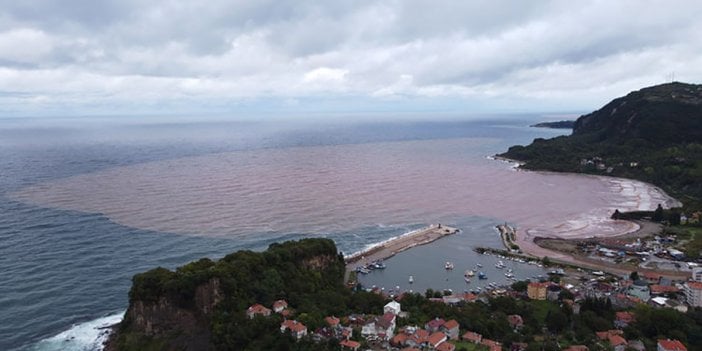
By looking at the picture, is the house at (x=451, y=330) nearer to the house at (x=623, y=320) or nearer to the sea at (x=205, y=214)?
the house at (x=623, y=320)

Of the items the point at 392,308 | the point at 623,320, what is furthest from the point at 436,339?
the point at 623,320

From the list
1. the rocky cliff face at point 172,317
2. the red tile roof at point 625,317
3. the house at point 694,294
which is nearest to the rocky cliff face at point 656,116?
the house at point 694,294

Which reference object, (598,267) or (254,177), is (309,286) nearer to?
→ (598,267)

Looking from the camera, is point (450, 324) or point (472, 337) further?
point (450, 324)

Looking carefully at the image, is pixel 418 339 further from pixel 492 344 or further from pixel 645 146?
pixel 645 146

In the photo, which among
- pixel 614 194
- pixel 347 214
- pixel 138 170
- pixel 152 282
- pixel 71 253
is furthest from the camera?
pixel 138 170

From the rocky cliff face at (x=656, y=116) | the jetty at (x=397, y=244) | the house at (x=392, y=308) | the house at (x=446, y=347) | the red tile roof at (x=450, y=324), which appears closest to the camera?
the house at (x=446, y=347)

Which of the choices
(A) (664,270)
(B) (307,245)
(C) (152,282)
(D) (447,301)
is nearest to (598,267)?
(A) (664,270)
